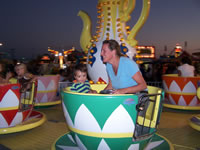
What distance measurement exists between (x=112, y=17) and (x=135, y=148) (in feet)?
6.35

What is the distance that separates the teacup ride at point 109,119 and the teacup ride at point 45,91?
1848 millimetres

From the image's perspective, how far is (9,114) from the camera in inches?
75.9

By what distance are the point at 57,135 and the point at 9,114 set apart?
457mm

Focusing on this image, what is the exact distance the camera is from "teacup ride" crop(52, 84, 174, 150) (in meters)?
1.17

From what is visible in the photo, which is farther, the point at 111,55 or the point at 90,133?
the point at 111,55

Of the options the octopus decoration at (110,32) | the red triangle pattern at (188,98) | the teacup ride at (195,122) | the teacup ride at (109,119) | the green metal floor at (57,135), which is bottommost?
the green metal floor at (57,135)

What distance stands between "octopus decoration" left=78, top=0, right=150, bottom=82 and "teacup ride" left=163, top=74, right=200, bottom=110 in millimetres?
635

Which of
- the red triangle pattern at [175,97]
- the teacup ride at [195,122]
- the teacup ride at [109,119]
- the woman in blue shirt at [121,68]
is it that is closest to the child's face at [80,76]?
the woman in blue shirt at [121,68]

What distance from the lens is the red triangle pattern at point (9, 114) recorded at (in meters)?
1.90

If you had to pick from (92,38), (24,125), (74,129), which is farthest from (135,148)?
(92,38)

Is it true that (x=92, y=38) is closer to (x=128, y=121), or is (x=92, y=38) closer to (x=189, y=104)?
(x=189, y=104)

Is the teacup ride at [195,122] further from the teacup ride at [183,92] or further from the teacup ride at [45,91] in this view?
the teacup ride at [45,91]

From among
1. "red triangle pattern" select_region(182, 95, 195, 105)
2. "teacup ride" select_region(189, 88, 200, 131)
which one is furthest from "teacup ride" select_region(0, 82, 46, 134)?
"red triangle pattern" select_region(182, 95, 195, 105)

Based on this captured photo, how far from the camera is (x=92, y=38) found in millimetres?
2941
